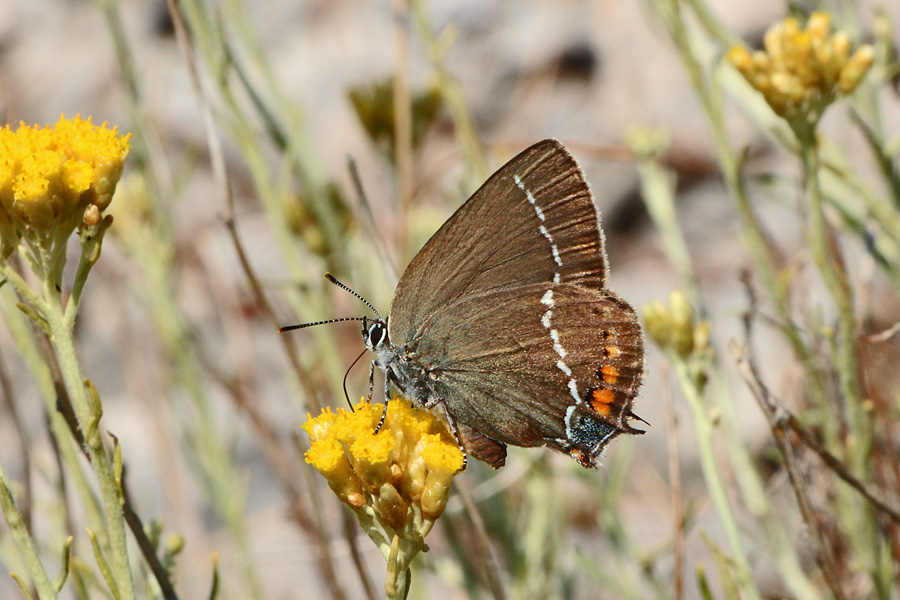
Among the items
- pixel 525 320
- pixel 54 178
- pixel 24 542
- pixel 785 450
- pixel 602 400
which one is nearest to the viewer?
pixel 24 542

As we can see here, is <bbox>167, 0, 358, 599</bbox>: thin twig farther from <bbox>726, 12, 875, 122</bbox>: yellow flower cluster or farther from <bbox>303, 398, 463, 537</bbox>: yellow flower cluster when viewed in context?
<bbox>726, 12, 875, 122</bbox>: yellow flower cluster

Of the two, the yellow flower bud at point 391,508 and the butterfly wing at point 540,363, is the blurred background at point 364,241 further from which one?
the yellow flower bud at point 391,508

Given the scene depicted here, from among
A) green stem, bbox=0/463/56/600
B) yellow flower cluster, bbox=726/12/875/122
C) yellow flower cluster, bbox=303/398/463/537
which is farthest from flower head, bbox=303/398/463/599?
yellow flower cluster, bbox=726/12/875/122

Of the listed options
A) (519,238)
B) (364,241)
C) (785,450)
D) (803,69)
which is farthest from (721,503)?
(364,241)

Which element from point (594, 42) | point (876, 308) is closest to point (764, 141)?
point (594, 42)

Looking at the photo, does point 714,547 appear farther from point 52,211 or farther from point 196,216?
point 196,216

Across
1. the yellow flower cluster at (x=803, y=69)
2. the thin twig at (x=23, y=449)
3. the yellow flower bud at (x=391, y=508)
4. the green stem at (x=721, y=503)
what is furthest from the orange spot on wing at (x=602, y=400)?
the thin twig at (x=23, y=449)

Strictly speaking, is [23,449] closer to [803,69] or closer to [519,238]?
[519,238]
